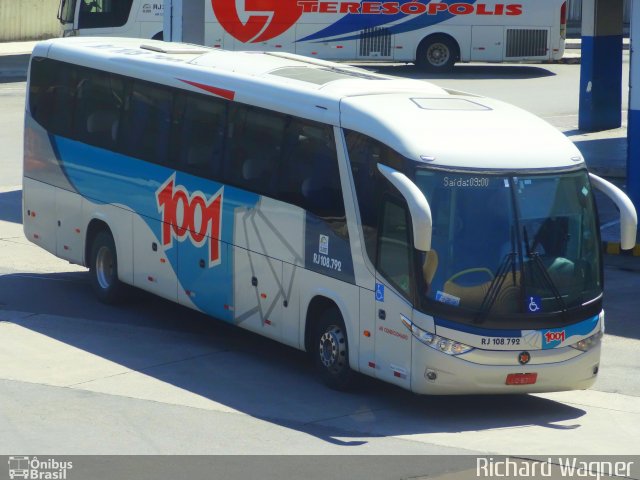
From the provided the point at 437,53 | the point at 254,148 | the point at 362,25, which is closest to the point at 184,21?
the point at 254,148

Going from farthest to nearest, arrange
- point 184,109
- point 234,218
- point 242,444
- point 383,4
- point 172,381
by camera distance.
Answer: point 383,4, point 184,109, point 234,218, point 172,381, point 242,444

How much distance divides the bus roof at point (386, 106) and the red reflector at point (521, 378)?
1.82m

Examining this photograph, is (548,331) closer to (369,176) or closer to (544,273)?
(544,273)

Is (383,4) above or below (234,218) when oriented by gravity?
above

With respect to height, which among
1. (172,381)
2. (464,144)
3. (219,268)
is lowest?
(172,381)

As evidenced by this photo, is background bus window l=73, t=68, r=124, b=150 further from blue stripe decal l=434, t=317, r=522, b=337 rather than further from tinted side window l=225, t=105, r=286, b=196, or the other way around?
blue stripe decal l=434, t=317, r=522, b=337

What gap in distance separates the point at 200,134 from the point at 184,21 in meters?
9.44

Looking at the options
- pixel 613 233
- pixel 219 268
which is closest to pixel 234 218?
pixel 219 268

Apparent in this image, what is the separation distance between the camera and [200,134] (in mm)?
14172

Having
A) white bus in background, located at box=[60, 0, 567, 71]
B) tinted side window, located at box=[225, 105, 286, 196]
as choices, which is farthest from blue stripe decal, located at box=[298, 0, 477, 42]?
tinted side window, located at box=[225, 105, 286, 196]

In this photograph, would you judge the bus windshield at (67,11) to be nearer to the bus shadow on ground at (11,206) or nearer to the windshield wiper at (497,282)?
A: the bus shadow on ground at (11,206)

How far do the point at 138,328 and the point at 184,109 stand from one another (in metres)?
2.57

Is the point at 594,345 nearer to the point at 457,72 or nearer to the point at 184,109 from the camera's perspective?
the point at 184,109

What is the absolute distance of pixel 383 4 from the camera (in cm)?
3819
